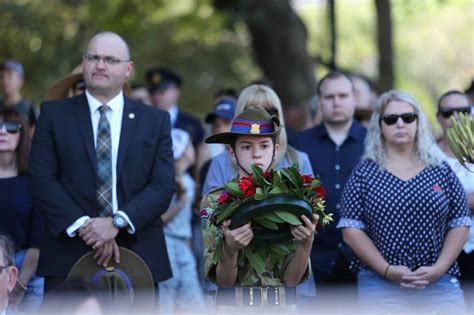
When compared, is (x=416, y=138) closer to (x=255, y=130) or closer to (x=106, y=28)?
(x=255, y=130)

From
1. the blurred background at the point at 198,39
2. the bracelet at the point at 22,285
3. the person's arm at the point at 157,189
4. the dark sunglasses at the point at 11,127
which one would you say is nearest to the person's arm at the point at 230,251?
the person's arm at the point at 157,189

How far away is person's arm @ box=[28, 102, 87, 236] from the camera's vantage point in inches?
251

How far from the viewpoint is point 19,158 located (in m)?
7.27

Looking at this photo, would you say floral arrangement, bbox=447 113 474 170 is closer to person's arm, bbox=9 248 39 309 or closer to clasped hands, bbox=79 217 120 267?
clasped hands, bbox=79 217 120 267

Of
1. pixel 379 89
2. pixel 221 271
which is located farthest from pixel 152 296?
pixel 379 89

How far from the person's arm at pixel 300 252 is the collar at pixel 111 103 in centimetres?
192

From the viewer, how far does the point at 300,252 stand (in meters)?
5.42

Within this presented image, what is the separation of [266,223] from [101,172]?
5.69ft

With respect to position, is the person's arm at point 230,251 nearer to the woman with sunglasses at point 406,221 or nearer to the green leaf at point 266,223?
the green leaf at point 266,223

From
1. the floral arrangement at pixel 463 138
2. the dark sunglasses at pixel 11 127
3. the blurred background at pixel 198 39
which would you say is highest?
the blurred background at pixel 198 39

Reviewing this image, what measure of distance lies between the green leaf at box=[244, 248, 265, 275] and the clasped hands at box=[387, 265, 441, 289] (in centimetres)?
157

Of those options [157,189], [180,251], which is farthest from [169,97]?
[157,189]

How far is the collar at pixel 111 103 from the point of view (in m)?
6.68

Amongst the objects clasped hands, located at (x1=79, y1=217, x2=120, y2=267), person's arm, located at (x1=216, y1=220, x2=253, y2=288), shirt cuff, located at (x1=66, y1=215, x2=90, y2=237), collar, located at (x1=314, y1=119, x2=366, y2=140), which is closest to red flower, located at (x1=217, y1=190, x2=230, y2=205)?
person's arm, located at (x1=216, y1=220, x2=253, y2=288)
